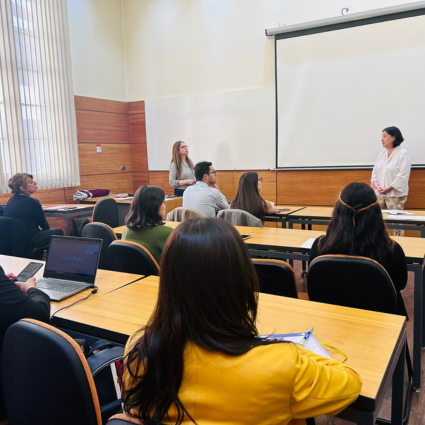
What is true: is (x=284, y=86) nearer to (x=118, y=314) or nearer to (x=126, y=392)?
(x=118, y=314)

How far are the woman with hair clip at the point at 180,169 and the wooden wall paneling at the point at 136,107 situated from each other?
143 cm

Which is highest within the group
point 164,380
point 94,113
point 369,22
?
point 369,22

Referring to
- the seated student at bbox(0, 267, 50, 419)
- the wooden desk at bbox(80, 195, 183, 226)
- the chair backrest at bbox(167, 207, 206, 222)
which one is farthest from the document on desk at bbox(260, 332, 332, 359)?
the wooden desk at bbox(80, 195, 183, 226)

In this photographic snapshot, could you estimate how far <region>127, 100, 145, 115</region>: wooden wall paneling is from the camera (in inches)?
265

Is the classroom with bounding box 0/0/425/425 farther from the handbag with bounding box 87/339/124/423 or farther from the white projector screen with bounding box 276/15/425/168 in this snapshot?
the handbag with bounding box 87/339/124/423

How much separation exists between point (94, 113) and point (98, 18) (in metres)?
1.51

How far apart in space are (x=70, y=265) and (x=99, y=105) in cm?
488

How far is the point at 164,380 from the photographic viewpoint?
2.74ft

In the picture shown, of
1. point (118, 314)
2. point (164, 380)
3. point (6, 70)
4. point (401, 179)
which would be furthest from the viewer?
point (6, 70)

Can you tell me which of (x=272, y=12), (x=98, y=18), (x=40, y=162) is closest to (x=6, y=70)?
(x=40, y=162)

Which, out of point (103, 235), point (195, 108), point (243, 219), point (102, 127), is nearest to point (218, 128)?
point (195, 108)

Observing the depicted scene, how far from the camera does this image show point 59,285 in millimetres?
1893

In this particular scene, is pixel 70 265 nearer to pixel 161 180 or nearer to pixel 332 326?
pixel 332 326

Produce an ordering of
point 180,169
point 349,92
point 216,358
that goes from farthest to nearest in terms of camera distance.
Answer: point 180,169 → point 349,92 → point 216,358
